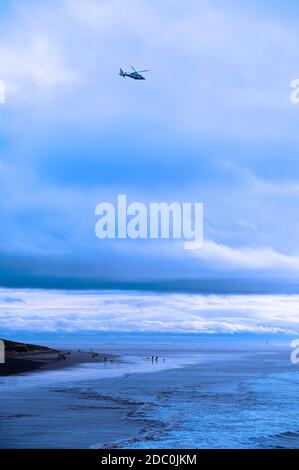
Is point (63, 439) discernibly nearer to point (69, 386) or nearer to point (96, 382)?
point (69, 386)

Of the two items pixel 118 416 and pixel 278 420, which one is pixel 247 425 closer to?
pixel 278 420

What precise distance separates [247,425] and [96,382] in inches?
1137

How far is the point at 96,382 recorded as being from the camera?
207 ft

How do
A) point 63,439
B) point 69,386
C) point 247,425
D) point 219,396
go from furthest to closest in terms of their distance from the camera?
point 69,386 < point 219,396 < point 247,425 < point 63,439

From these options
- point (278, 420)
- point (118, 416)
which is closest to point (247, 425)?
point (278, 420)
